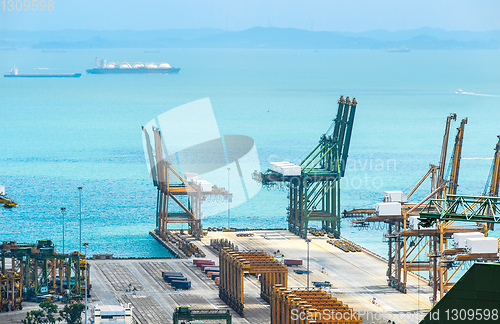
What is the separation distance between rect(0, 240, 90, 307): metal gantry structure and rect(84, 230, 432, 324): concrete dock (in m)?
2.05

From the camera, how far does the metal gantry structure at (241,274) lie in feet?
245

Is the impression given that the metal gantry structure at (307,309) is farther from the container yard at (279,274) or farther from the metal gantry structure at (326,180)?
the metal gantry structure at (326,180)

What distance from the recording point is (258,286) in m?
83.4

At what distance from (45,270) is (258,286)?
17.9 meters

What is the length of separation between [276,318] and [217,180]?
79900 mm

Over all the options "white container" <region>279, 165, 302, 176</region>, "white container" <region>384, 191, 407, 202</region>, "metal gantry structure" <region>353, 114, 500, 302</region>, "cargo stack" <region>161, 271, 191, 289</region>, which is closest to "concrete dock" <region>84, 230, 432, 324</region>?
"cargo stack" <region>161, 271, 191, 289</region>

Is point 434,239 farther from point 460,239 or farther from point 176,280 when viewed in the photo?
point 176,280

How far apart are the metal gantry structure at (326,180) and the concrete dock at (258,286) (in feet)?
17.6

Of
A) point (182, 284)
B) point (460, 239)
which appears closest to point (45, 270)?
point (182, 284)

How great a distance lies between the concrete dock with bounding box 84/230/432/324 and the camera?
7425cm

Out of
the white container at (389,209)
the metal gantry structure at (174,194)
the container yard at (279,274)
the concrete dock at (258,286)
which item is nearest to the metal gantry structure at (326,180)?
the container yard at (279,274)

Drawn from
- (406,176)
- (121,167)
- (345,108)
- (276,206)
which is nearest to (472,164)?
(406,176)

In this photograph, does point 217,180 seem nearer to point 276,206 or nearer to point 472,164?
point 276,206

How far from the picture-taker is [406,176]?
170 metres
